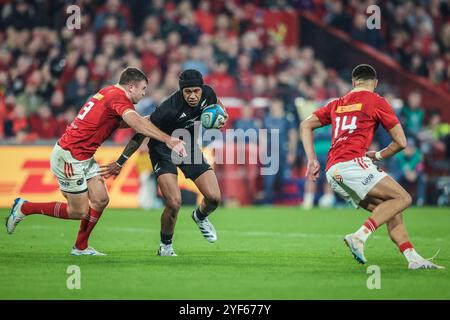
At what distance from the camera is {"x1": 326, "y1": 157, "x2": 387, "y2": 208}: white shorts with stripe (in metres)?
10.0

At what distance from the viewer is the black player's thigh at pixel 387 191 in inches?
390

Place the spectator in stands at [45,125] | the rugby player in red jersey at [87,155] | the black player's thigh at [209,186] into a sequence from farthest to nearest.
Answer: the spectator in stands at [45,125] < the black player's thigh at [209,186] < the rugby player in red jersey at [87,155]

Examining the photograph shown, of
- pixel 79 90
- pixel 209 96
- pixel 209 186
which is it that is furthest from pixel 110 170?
pixel 79 90

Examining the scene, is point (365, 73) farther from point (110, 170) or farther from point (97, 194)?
point (97, 194)

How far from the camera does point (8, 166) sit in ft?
61.6

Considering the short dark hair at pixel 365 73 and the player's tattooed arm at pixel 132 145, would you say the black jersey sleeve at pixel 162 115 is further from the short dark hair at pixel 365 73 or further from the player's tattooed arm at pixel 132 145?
the short dark hair at pixel 365 73

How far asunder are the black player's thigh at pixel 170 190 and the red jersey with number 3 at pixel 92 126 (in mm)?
881

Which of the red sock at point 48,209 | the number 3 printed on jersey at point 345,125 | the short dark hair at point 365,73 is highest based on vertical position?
the short dark hair at point 365,73

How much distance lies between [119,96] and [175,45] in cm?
1192

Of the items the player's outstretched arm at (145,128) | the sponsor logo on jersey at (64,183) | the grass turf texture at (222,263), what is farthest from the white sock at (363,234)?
the sponsor logo on jersey at (64,183)

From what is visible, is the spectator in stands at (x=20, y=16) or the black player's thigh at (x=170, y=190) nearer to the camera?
the black player's thigh at (x=170, y=190)

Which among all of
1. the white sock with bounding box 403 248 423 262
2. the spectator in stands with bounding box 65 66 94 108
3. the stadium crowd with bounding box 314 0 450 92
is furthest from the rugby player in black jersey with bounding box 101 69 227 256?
the stadium crowd with bounding box 314 0 450 92

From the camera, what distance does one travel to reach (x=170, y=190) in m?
11.2
